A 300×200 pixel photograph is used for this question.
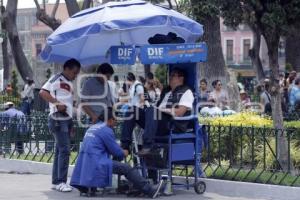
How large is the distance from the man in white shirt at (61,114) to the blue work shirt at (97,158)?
2.04 feet

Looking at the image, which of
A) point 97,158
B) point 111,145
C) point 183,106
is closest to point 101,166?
point 97,158

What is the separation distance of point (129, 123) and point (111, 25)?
4.81 feet

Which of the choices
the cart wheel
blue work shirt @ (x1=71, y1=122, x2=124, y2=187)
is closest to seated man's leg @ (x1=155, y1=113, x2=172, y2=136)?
blue work shirt @ (x1=71, y1=122, x2=124, y2=187)

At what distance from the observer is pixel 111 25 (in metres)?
11.2

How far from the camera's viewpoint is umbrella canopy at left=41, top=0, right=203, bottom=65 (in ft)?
36.9

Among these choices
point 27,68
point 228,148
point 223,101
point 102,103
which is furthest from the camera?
point 27,68

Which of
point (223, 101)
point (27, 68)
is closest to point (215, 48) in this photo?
point (223, 101)

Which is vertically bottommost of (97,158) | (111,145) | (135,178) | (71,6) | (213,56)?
(135,178)

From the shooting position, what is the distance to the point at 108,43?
43.6 feet

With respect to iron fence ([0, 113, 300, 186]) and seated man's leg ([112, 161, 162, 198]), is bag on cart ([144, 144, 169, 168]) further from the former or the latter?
iron fence ([0, 113, 300, 186])

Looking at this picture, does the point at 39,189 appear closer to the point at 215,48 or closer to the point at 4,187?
the point at 4,187

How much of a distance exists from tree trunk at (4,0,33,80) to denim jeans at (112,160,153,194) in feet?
67.3

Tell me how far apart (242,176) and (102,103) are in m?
2.32

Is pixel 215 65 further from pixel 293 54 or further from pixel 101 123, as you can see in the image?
pixel 293 54
